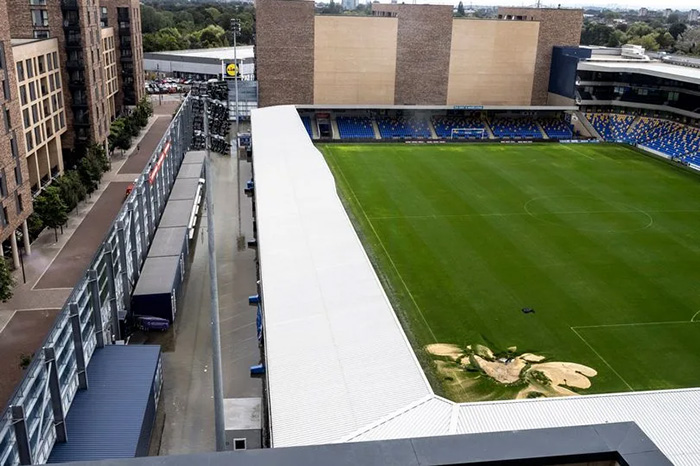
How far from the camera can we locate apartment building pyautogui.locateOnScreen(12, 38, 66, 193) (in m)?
42.5

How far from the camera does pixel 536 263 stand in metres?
33.6

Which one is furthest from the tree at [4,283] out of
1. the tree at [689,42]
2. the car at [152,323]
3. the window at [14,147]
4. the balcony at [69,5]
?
the tree at [689,42]

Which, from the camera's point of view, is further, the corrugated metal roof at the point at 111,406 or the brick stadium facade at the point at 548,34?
the brick stadium facade at the point at 548,34

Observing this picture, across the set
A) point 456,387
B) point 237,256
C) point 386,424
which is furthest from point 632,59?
point 386,424

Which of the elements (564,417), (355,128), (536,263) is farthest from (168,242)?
(355,128)

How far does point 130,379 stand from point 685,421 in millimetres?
16518

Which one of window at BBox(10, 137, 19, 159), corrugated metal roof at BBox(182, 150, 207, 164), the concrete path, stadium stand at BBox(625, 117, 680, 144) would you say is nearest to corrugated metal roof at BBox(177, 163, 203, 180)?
corrugated metal roof at BBox(182, 150, 207, 164)

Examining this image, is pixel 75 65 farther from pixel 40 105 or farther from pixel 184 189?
pixel 184 189

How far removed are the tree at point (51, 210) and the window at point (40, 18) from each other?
19.5 meters

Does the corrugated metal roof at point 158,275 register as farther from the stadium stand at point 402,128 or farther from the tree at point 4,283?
the stadium stand at point 402,128

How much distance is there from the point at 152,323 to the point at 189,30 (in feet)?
431

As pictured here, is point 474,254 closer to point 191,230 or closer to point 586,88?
point 191,230

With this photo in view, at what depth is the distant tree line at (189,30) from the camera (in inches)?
Result: 4793

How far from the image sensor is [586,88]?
70312 mm
